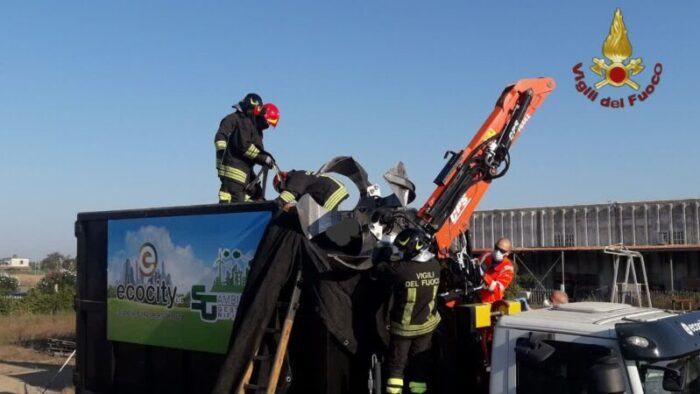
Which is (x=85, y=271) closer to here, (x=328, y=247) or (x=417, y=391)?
(x=328, y=247)

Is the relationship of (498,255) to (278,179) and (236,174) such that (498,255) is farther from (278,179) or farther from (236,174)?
(236,174)

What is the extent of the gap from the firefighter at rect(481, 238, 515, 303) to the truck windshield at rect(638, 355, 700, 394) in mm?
2014

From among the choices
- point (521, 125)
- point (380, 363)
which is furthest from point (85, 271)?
point (521, 125)

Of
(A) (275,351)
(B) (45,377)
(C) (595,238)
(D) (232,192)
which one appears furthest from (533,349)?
(C) (595,238)

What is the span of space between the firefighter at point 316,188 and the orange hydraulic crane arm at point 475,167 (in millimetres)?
755

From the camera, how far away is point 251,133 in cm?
814

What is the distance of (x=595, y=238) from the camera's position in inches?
1214

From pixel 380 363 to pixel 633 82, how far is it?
8.48 metres

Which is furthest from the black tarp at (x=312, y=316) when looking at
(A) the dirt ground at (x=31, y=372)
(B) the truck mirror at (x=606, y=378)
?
(A) the dirt ground at (x=31, y=372)

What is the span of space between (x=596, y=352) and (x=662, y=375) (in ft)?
1.17

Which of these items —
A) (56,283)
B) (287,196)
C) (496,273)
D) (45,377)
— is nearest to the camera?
(287,196)

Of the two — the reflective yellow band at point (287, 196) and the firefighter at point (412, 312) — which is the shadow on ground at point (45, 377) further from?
the firefighter at point (412, 312)

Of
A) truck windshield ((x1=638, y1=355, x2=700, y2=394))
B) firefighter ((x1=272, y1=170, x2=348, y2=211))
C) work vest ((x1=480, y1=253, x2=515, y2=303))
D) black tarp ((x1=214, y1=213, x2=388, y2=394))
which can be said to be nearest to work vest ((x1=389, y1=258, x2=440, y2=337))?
black tarp ((x1=214, y1=213, x2=388, y2=394))

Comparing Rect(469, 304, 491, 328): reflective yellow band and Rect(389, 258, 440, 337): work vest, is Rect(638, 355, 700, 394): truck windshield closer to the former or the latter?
Rect(469, 304, 491, 328): reflective yellow band
